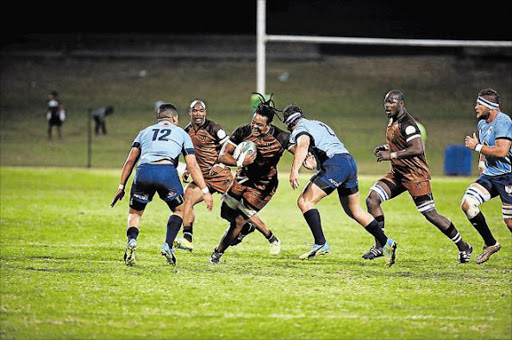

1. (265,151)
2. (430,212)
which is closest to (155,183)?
(265,151)

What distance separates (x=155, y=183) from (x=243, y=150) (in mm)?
1127

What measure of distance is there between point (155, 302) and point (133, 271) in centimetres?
179

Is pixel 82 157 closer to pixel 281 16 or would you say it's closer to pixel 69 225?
pixel 281 16

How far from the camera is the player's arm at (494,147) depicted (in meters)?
10.7

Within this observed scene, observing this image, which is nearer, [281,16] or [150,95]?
[281,16]

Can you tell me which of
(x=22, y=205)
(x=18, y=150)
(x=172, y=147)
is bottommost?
(x=18, y=150)

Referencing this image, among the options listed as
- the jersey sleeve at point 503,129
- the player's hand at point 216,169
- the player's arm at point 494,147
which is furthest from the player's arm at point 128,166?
the jersey sleeve at point 503,129

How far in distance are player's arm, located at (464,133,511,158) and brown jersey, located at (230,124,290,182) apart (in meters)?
2.22

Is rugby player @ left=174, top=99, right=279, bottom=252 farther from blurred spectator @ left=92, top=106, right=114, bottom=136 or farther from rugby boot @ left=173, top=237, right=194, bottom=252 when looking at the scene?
blurred spectator @ left=92, top=106, right=114, bottom=136

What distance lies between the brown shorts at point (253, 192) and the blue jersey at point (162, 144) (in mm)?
854

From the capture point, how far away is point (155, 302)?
8.57m

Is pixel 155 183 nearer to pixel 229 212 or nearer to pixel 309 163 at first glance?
pixel 229 212

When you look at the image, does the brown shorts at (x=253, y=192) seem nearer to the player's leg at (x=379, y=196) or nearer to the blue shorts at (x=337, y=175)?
the blue shorts at (x=337, y=175)

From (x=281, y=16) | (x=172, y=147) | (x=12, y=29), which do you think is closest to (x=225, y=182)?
(x=172, y=147)
